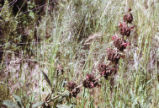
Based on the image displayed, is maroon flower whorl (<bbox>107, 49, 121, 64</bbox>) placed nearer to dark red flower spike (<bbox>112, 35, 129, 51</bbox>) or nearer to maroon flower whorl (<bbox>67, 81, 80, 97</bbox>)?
dark red flower spike (<bbox>112, 35, 129, 51</bbox>)

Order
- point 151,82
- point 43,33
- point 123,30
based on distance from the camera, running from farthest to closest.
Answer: point 43,33
point 151,82
point 123,30

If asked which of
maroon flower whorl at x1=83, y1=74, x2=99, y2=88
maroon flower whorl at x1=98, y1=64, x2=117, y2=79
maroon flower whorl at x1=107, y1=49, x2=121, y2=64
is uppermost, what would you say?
maroon flower whorl at x1=107, y1=49, x2=121, y2=64

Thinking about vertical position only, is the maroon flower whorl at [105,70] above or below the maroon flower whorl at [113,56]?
below

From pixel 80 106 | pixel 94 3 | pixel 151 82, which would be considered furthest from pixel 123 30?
pixel 94 3

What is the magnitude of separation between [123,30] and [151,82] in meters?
0.77

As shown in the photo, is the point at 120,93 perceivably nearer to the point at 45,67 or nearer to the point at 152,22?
the point at 45,67

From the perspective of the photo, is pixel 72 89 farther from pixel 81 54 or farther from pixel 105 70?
pixel 81 54

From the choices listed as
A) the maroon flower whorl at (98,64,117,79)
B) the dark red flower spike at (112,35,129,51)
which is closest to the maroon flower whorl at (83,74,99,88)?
the maroon flower whorl at (98,64,117,79)

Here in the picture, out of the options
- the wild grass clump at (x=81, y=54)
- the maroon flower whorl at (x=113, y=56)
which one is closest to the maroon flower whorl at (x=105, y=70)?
the maroon flower whorl at (x=113, y=56)

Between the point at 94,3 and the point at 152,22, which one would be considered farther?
the point at 94,3

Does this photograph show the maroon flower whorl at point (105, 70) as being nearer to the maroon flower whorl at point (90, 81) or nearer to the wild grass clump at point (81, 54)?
the maroon flower whorl at point (90, 81)

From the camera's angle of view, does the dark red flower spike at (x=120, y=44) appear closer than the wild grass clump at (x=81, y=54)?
Yes

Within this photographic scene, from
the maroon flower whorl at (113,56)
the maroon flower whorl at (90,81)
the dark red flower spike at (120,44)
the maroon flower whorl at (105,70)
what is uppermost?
the dark red flower spike at (120,44)

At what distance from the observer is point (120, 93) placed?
58.6 inches
